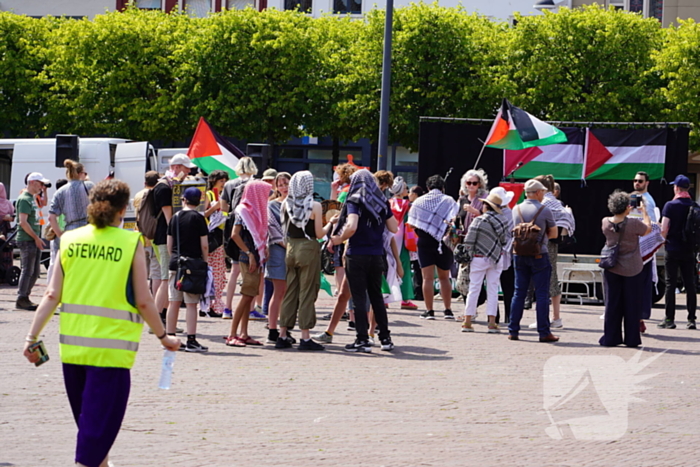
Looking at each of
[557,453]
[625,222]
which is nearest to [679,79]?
[625,222]

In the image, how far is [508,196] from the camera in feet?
38.4

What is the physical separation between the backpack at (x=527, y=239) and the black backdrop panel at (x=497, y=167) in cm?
698

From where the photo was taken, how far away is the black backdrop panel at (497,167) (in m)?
17.9

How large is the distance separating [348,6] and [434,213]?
3149 centimetres

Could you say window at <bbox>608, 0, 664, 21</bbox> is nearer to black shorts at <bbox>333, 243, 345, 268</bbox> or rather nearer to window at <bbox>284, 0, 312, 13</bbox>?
window at <bbox>284, 0, 312, 13</bbox>

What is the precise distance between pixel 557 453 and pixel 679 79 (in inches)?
957

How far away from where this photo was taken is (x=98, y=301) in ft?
15.6

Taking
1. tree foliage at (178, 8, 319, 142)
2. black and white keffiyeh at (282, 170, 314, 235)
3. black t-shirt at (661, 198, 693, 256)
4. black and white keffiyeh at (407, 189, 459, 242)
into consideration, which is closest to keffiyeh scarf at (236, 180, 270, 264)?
black and white keffiyeh at (282, 170, 314, 235)

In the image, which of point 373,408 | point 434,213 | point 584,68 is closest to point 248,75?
point 584,68

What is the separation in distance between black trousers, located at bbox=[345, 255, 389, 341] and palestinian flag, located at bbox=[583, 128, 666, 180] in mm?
9189

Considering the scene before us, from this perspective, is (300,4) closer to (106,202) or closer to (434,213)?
(434,213)

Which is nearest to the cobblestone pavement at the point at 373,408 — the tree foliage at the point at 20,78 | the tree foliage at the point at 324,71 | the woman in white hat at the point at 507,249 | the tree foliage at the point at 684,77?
the woman in white hat at the point at 507,249

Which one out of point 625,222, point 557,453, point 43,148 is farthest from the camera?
point 43,148

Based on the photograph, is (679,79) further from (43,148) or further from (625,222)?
(625,222)
